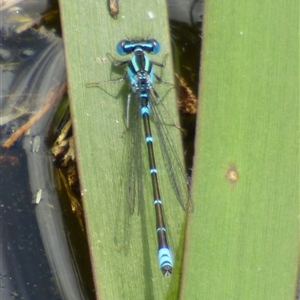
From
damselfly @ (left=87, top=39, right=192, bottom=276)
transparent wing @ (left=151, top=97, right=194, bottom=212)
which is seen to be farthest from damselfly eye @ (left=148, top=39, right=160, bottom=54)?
transparent wing @ (left=151, top=97, right=194, bottom=212)

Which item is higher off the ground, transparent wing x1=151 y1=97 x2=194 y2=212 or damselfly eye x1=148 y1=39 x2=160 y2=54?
damselfly eye x1=148 y1=39 x2=160 y2=54

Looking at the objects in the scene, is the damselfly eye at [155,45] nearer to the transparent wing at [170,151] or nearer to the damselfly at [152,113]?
the damselfly at [152,113]

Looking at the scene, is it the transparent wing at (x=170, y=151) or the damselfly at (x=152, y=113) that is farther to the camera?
the transparent wing at (x=170, y=151)

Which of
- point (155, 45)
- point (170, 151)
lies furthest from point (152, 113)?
point (155, 45)

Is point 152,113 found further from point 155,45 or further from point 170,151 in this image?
point 155,45

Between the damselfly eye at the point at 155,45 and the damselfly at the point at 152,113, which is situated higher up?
the damselfly eye at the point at 155,45

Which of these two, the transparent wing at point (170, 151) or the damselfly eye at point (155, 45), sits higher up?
the damselfly eye at point (155, 45)

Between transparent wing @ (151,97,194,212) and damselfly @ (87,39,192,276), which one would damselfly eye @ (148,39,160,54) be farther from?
transparent wing @ (151,97,194,212)

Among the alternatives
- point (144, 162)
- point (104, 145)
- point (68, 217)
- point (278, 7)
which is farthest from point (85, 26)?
point (68, 217)

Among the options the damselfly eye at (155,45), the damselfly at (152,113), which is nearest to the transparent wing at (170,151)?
the damselfly at (152,113)

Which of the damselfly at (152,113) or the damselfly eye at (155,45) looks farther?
the damselfly eye at (155,45)
